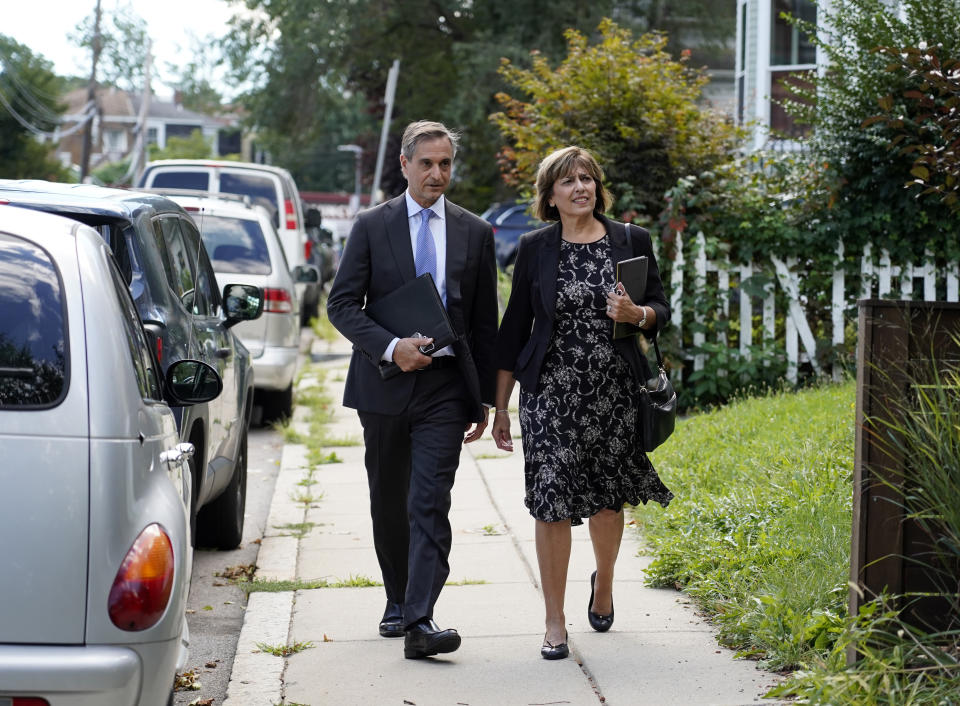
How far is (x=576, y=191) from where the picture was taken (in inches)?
189

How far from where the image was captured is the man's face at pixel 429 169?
476 centimetres

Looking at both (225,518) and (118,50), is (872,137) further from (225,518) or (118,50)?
(118,50)

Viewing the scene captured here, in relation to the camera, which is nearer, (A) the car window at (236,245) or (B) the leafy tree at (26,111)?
(A) the car window at (236,245)

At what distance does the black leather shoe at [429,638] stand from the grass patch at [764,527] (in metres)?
1.04

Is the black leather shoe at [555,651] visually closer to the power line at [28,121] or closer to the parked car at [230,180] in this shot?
the parked car at [230,180]

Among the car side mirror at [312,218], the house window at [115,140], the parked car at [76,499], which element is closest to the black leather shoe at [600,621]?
the parked car at [76,499]

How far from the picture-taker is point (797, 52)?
18.0 m

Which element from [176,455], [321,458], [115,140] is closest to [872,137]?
[321,458]

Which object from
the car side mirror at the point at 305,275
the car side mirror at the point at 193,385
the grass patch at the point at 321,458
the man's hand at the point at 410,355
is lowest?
the grass patch at the point at 321,458

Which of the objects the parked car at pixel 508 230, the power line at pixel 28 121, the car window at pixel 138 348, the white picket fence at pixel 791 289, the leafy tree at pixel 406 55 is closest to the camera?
the car window at pixel 138 348

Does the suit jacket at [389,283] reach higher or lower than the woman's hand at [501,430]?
higher

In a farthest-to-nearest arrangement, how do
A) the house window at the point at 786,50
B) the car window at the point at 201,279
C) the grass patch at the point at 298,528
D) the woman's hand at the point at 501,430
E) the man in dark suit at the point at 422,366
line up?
the house window at the point at 786,50, the grass patch at the point at 298,528, the car window at the point at 201,279, the woman's hand at the point at 501,430, the man in dark suit at the point at 422,366

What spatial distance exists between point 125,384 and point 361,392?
69.5 inches

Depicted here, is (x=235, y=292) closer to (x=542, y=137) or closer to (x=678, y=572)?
(x=678, y=572)
